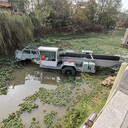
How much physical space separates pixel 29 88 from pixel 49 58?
2322mm

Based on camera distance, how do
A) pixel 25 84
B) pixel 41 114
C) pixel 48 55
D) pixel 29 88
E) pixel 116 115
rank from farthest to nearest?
pixel 48 55 → pixel 25 84 → pixel 29 88 → pixel 41 114 → pixel 116 115

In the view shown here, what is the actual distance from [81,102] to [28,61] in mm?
5799

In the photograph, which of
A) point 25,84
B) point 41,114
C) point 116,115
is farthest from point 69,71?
point 116,115

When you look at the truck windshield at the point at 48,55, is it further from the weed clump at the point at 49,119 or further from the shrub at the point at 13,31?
the shrub at the point at 13,31

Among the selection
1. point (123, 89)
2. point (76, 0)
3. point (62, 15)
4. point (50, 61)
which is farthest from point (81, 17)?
point (123, 89)

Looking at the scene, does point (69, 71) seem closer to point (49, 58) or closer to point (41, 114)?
point (49, 58)

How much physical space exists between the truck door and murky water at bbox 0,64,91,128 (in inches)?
29.3

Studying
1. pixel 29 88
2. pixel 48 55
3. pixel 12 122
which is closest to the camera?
pixel 12 122

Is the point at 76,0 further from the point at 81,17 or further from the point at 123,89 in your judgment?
the point at 123,89

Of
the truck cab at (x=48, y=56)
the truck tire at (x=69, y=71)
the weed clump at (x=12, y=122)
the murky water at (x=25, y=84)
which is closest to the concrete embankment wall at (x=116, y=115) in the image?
the weed clump at (x=12, y=122)

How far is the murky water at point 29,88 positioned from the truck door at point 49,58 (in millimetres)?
745

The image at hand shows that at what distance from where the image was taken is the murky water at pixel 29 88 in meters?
3.89

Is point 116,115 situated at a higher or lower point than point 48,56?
higher

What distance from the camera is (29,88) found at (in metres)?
5.34
